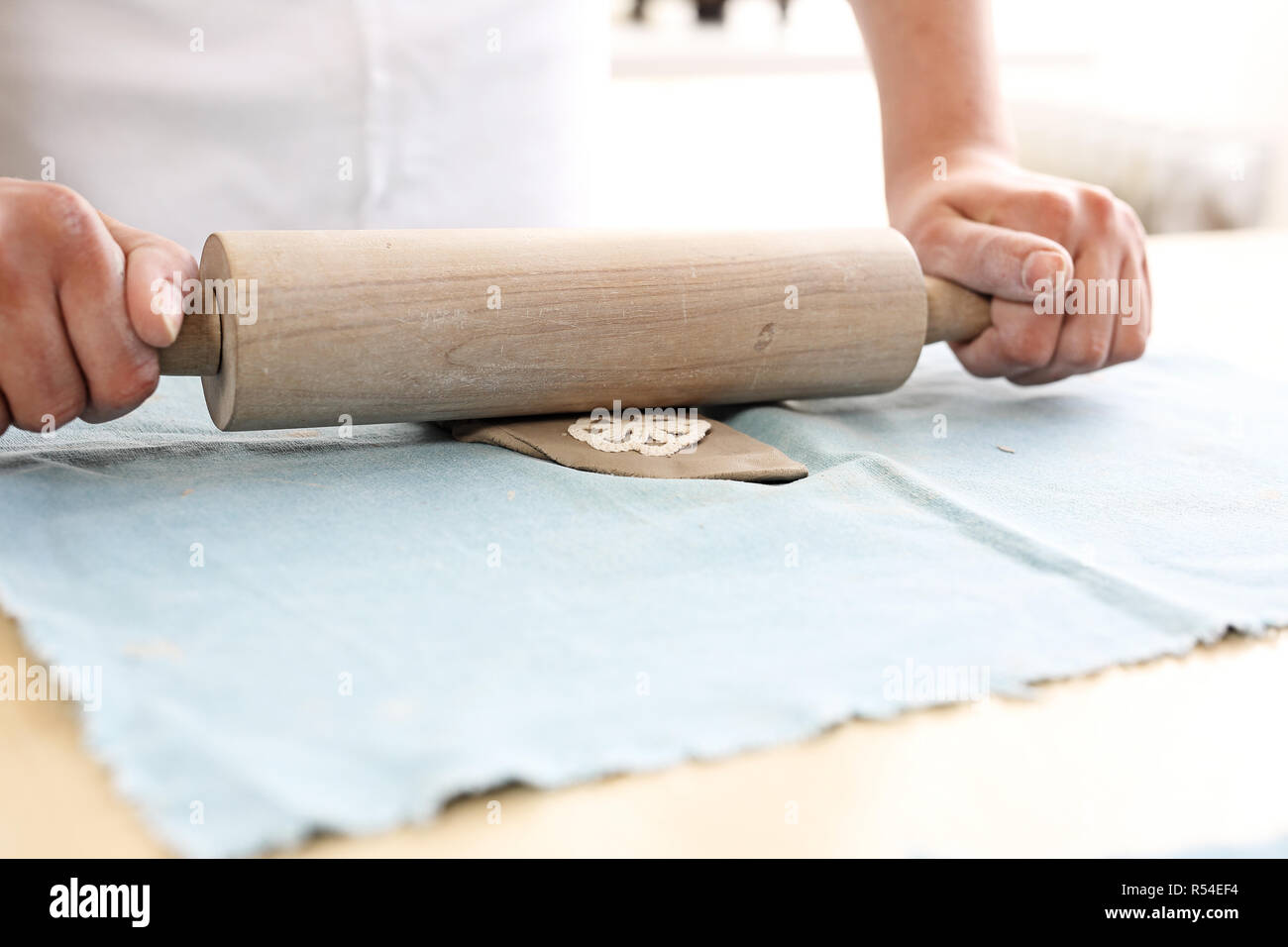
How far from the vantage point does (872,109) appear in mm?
4457

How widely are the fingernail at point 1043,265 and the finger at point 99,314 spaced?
751 mm

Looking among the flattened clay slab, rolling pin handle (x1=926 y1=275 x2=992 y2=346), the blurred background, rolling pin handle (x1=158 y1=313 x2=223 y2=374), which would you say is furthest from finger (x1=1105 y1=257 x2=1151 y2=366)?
the blurred background

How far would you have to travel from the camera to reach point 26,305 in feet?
2.58

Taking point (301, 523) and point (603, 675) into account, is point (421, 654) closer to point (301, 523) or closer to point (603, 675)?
point (603, 675)

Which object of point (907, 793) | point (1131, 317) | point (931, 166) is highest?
point (931, 166)

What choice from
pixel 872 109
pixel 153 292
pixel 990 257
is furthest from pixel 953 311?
pixel 872 109

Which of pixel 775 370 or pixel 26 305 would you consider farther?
pixel 775 370

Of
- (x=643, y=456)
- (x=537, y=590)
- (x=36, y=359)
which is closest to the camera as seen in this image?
(x=537, y=590)

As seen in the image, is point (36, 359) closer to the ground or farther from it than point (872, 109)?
closer to the ground

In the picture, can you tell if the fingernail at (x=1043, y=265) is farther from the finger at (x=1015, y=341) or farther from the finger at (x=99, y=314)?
the finger at (x=99, y=314)

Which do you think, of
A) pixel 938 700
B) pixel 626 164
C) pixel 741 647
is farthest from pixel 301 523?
pixel 626 164

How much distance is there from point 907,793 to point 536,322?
1.70 feet

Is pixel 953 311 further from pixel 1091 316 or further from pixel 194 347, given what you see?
pixel 194 347

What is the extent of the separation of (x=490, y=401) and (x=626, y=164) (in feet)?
10.8
